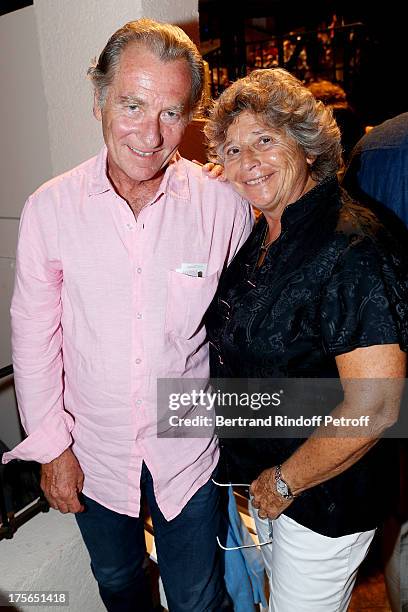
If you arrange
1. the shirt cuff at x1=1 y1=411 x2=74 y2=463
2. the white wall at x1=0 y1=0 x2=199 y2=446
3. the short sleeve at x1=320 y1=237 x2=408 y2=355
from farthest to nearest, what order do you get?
1. the white wall at x1=0 y1=0 x2=199 y2=446
2. the shirt cuff at x1=1 y1=411 x2=74 y2=463
3. the short sleeve at x1=320 y1=237 x2=408 y2=355

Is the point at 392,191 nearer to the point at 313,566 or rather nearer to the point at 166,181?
the point at 166,181

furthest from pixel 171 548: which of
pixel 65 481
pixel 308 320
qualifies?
pixel 308 320

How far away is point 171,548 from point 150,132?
1.22m

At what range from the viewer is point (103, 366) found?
1357 millimetres

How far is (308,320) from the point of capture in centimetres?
114

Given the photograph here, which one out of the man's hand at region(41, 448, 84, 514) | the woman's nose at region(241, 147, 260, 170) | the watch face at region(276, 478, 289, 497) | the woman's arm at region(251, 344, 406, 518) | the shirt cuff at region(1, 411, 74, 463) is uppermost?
the woman's nose at region(241, 147, 260, 170)

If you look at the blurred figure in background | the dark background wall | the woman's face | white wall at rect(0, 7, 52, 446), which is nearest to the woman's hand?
the woman's face

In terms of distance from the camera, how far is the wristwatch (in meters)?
1.26

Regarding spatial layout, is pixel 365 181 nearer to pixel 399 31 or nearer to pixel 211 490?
pixel 211 490

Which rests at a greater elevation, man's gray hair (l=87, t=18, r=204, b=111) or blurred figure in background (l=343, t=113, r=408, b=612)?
man's gray hair (l=87, t=18, r=204, b=111)

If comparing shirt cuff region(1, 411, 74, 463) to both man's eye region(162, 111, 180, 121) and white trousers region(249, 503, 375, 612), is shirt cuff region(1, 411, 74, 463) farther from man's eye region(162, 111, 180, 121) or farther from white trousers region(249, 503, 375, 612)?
man's eye region(162, 111, 180, 121)

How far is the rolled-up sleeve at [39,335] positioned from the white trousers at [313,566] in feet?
2.27

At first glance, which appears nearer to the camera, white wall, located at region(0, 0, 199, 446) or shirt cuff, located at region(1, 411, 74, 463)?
shirt cuff, located at region(1, 411, 74, 463)

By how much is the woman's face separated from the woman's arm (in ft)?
1.47
